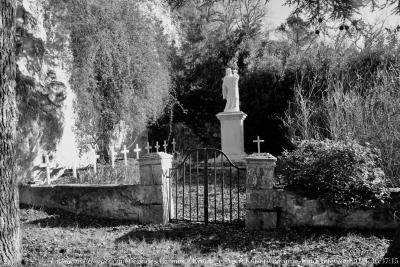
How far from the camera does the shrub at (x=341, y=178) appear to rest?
4.86m

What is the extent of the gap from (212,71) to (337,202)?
1062cm

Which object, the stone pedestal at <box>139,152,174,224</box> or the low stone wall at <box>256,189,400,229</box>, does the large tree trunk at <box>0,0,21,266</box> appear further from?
the low stone wall at <box>256,189,400,229</box>

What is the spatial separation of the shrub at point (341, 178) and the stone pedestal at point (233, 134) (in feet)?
19.5

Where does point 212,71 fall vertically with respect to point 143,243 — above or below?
above

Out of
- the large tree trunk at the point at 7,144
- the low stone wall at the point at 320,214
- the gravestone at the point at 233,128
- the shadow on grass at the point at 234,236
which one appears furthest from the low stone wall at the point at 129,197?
the gravestone at the point at 233,128

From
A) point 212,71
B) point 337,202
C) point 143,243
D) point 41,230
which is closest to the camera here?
point 143,243

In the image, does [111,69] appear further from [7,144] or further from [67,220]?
[7,144]

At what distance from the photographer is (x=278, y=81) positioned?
13.7 meters

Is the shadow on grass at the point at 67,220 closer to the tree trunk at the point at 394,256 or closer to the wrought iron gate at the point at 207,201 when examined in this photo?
the wrought iron gate at the point at 207,201

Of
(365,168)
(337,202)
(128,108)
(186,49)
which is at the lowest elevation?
(337,202)

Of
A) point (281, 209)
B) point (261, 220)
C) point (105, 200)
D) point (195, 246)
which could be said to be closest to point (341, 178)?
point (281, 209)

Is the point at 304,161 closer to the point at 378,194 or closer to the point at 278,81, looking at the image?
Result: the point at 378,194

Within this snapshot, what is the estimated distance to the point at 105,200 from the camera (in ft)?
20.6

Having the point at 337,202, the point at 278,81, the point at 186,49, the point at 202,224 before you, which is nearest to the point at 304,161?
the point at 337,202
